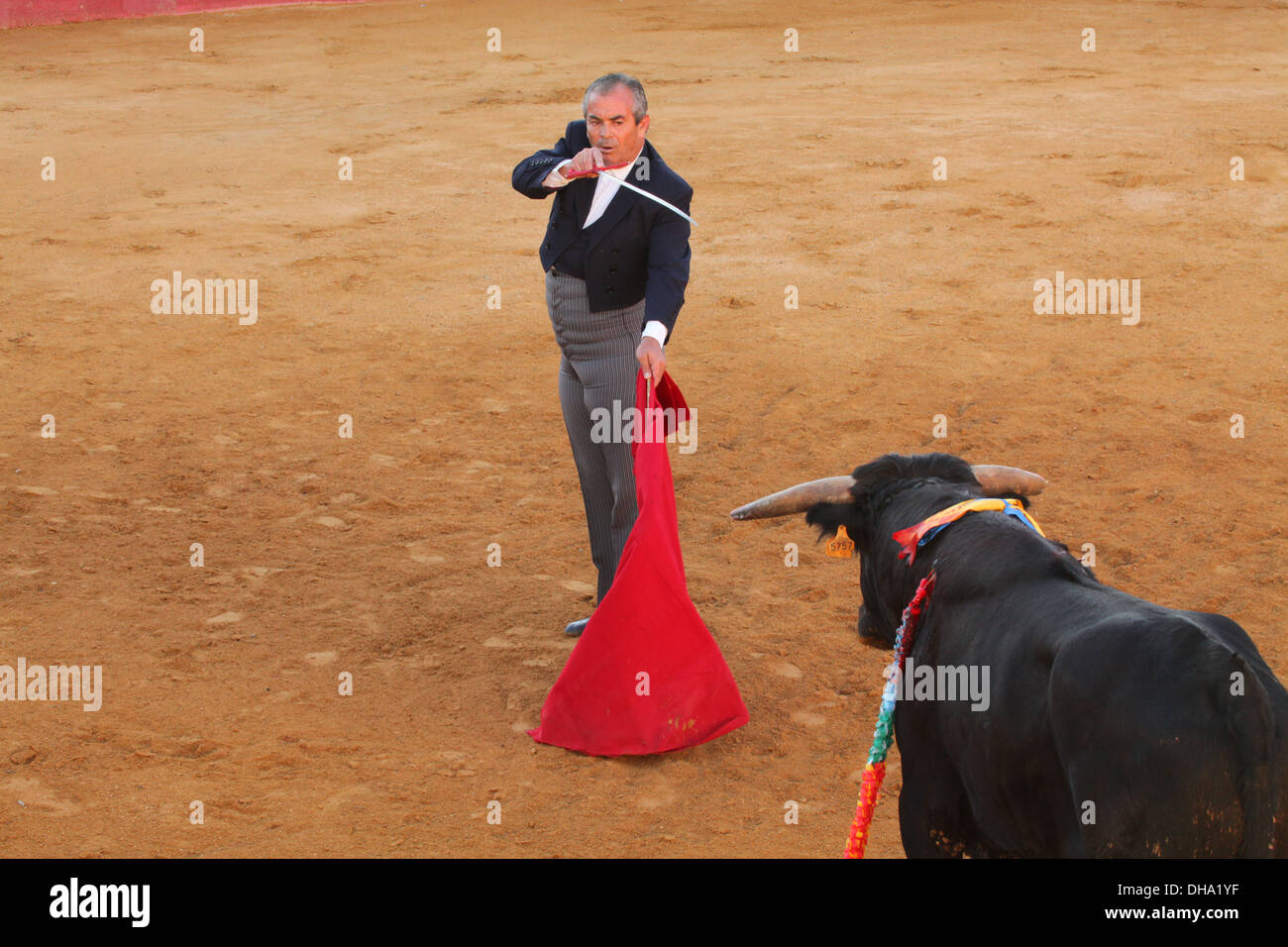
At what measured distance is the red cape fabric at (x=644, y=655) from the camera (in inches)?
172

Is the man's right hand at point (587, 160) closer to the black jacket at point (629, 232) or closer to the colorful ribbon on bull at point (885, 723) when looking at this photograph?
the black jacket at point (629, 232)

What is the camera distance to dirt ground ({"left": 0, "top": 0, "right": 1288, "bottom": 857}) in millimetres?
4289

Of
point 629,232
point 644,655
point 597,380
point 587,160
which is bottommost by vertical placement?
point 644,655

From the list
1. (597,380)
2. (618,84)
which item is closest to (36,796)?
(597,380)

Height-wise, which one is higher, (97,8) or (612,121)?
(97,8)

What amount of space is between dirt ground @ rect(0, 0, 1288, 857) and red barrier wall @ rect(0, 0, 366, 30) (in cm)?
410

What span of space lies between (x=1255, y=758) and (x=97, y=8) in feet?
65.2

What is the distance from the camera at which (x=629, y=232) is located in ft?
14.8

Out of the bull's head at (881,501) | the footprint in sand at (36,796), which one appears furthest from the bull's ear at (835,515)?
the footprint in sand at (36,796)

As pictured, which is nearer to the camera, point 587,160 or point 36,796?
point 36,796

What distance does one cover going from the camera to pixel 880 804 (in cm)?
417

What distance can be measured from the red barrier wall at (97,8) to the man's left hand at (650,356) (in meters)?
16.9

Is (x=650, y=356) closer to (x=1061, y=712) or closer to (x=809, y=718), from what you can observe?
(x=809, y=718)
